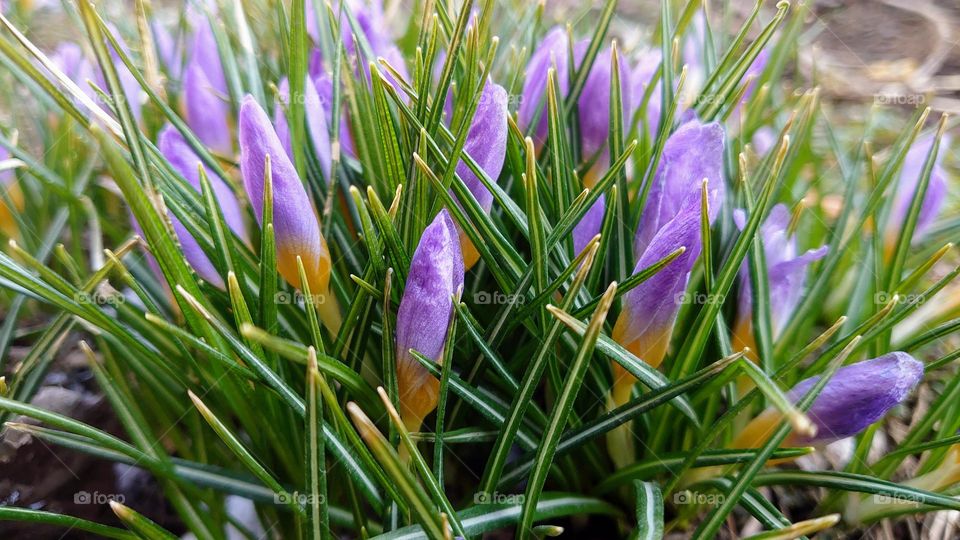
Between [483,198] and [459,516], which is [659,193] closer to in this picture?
[483,198]

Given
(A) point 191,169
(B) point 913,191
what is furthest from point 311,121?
(B) point 913,191

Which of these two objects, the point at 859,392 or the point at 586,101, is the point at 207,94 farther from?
the point at 859,392

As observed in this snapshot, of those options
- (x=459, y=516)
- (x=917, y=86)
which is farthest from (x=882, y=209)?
(x=917, y=86)
